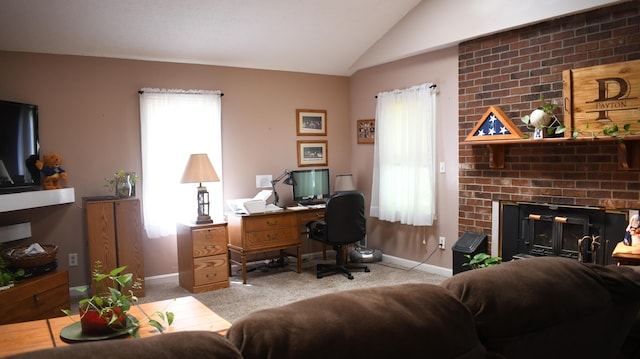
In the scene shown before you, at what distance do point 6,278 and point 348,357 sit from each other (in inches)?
137

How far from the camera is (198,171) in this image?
15.0ft

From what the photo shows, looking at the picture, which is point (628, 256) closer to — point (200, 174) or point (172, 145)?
point (200, 174)

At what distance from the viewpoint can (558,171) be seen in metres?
3.90

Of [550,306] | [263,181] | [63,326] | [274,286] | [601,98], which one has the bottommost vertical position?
[274,286]

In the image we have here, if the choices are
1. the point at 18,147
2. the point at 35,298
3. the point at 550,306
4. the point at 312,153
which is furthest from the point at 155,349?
the point at 312,153

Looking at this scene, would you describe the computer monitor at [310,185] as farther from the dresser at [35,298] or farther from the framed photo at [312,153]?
the dresser at [35,298]

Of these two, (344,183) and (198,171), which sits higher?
(198,171)

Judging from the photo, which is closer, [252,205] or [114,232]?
[114,232]

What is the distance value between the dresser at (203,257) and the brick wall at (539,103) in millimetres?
2419

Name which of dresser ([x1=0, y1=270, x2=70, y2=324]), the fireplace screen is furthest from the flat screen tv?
the fireplace screen

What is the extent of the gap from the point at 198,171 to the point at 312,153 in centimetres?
171

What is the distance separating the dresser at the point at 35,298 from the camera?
10.9 feet

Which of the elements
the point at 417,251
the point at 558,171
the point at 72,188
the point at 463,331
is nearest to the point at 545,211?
the point at 558,171

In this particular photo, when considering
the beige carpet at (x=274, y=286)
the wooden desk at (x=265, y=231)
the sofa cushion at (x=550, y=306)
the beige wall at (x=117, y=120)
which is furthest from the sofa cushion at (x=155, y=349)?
the beige wall at (x=117, y=120)
